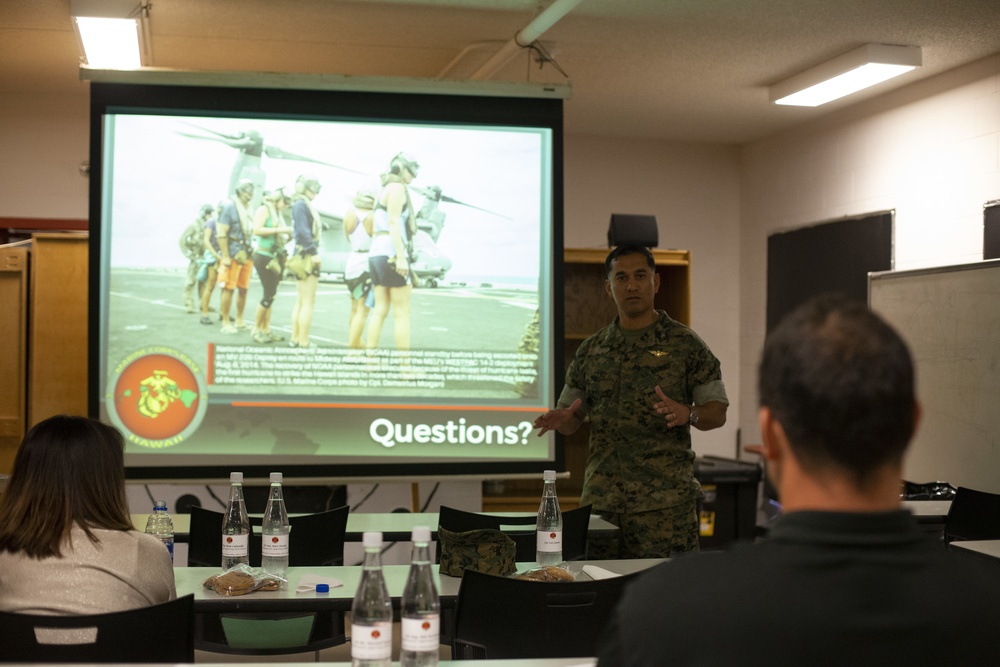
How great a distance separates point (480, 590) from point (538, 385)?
231cm

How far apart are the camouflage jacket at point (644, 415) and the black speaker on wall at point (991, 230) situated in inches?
86.1

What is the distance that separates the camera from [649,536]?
346 centimetres

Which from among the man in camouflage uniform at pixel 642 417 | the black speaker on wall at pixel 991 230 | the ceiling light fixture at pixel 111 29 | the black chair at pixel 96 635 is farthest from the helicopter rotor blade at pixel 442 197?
the black chair at pixel 96 635

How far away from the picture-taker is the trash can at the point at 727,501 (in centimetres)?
624

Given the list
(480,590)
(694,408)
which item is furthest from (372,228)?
(480,590)

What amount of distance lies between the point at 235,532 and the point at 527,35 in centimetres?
282

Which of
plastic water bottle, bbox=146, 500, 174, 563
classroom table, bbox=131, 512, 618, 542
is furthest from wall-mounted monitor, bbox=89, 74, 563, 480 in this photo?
plastic water bottle, bbox=146, 500, 174, 563

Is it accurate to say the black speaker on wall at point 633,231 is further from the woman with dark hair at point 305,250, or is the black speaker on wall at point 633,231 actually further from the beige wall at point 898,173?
the woman with dark hair at point 305,250

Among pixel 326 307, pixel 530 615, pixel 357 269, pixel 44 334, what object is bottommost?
pixel 530 615

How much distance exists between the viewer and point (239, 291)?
423 centimetres

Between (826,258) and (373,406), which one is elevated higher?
(826,258)

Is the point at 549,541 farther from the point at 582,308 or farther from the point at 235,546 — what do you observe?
the point at 582,308

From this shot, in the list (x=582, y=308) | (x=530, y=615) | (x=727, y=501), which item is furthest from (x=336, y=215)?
(x=727, y=501)

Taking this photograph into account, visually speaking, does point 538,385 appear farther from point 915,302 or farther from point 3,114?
point 3,114
